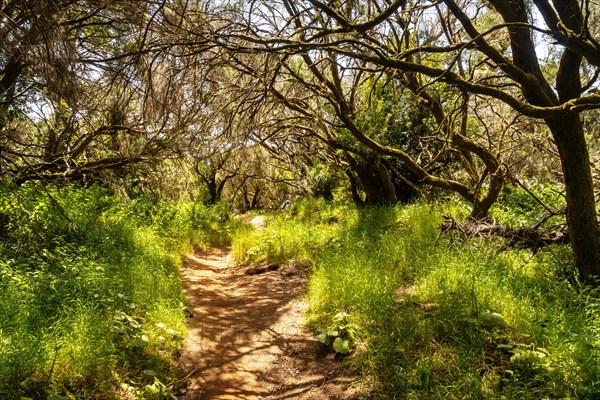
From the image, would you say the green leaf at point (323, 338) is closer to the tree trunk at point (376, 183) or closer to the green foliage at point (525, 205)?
the green foliage at point (525, 205)

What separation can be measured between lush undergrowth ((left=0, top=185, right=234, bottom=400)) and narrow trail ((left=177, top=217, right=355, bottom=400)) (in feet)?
1.00

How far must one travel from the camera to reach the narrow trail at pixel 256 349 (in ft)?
12.2

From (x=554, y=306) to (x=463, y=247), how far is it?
168cm

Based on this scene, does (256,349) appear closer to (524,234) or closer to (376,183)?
(524,234)

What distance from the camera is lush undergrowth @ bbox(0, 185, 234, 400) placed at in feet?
9.90

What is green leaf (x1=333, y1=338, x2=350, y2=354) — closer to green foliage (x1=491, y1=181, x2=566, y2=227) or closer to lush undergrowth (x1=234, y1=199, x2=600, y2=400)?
lush undergrowth (x1=234, y1=199, x2=600, y2=400)

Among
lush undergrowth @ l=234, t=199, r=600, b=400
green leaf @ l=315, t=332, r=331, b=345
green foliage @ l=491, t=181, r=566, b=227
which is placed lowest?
green leaf @ l=315, t=332, r=331, b=345

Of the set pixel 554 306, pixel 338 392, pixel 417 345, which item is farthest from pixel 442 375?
pixel 554 306

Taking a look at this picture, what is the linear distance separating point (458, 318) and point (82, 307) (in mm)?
3642

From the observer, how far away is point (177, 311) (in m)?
4.98

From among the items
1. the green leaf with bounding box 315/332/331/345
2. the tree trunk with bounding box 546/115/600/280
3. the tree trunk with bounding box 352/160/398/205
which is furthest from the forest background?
the tree trunk with bounding box 352/160/398/205

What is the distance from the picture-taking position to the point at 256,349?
15.2 ft

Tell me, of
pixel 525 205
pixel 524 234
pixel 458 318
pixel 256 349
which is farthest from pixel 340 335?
pixel 525 205

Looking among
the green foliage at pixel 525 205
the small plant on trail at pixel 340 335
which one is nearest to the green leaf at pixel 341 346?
the small plant on trail at pixel 340 335
